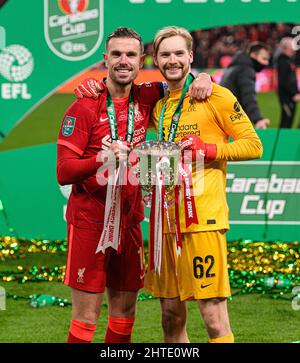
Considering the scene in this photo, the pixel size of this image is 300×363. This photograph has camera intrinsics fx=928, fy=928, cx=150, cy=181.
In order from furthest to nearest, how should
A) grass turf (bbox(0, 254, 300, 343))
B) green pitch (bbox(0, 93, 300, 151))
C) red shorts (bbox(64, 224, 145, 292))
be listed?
green pitch (bbox(0, 93, 300, 151))
grass turf (bbox(0, 254, 300, 343))
red shorts (bbox(64, 224, 145, 292))

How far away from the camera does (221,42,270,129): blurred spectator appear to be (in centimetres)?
823

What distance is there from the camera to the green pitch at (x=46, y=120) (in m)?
8.28

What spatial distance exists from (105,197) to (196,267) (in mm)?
609

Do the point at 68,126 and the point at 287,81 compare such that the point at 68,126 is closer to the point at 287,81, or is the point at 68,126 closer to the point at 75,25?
the point at 75,25

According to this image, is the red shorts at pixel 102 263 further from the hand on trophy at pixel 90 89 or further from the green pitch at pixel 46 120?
the green pitch at pixel 46 120

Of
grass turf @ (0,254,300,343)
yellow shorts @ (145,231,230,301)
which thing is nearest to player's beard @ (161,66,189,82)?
yellow shorts @ (145,231,230,301)

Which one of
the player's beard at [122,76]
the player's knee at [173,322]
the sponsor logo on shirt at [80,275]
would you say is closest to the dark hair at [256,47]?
the player's beard at [122,76]

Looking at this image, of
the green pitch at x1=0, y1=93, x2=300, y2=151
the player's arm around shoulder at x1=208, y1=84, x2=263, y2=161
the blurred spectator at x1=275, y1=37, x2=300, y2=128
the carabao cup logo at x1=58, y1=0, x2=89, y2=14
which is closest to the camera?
the player's arm around shoulder at x1=208, y1=84, x2=263, y2=161

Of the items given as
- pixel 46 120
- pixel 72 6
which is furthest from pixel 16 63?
pixel 72 6

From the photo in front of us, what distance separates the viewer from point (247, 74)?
8234mm

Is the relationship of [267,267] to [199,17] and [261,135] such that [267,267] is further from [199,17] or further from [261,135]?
[199,17]

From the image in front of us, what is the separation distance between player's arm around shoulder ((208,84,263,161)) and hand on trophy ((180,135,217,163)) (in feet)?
0.17

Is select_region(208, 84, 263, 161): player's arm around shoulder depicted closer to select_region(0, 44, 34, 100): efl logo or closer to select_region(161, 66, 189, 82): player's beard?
select_region(161, 66, 189, 82): player's beard

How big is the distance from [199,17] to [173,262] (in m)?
3.88
